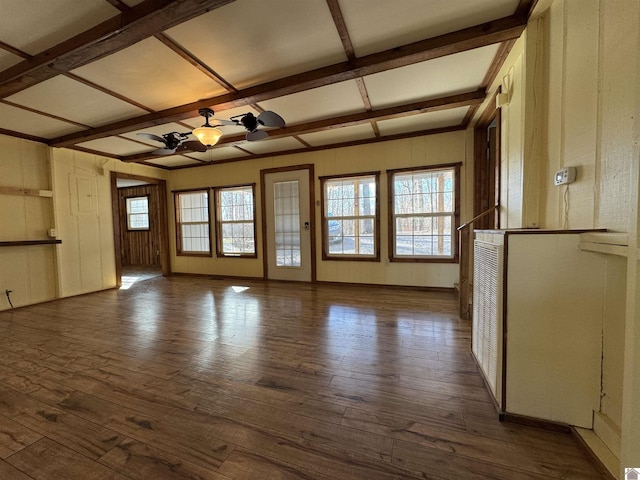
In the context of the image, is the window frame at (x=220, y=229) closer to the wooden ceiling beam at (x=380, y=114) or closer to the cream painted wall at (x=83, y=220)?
the wooden ceiling beam at (x=380, y=114)

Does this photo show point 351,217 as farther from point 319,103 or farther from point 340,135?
point 319,103

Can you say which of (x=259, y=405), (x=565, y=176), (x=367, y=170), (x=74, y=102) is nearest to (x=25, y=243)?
(x=74, y=102)

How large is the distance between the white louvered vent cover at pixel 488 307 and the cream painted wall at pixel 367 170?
245 centimetres

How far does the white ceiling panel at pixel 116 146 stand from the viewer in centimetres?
441

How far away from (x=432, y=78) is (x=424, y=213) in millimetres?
2110

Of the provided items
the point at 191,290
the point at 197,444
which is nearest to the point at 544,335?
the point at 197,444

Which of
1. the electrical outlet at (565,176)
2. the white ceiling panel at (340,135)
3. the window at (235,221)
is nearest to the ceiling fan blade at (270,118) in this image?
the white ceiling panel at (340,135)

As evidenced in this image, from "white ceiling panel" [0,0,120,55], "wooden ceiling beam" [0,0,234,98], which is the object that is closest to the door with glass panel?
"wooden ceiling beam" [0,0,234,98]

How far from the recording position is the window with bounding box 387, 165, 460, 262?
425 centimetres

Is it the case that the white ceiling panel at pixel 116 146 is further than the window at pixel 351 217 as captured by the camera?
No

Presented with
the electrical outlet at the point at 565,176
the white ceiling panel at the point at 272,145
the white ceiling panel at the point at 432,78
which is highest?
the white ceiling panel at the point at 432,78

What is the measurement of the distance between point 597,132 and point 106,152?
265 inches

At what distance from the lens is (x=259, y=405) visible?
1611mm

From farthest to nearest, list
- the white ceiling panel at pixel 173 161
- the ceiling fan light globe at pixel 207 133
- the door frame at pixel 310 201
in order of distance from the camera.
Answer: the white ceiling panel at pixel 173 161, the door frame at pixel 310 201, the ceiling fan light globe at pixel 207 133
